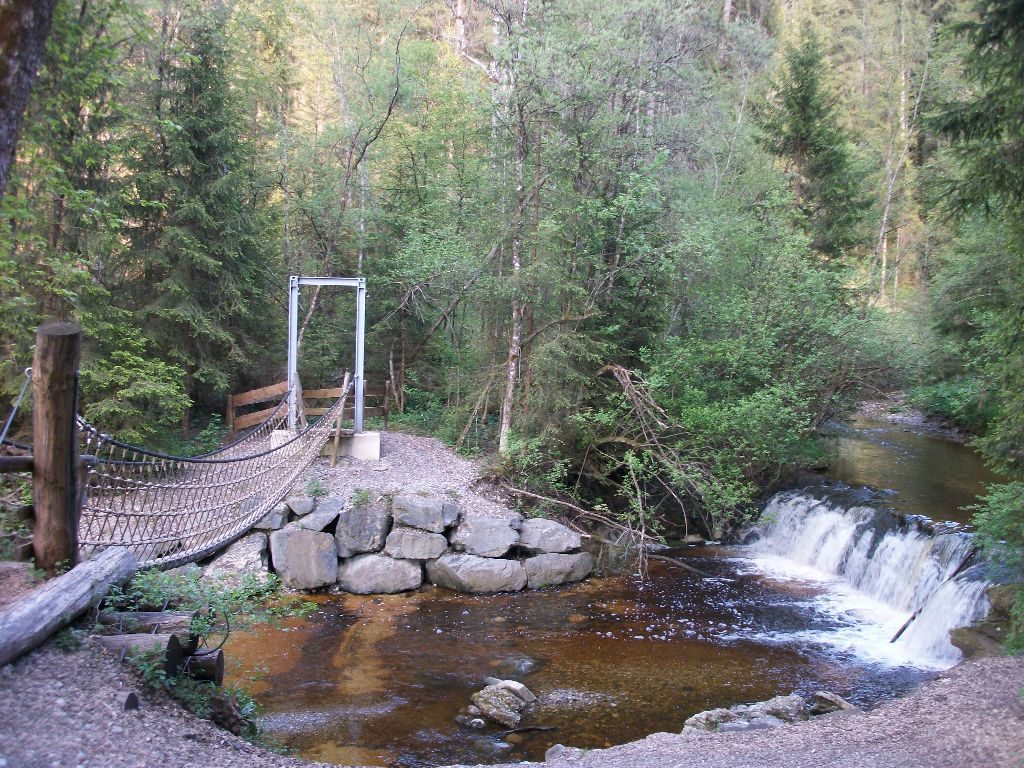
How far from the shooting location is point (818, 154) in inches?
555

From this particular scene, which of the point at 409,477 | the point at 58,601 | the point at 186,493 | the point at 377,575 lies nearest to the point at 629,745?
the point at 58,601

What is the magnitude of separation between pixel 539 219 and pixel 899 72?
1352 cm

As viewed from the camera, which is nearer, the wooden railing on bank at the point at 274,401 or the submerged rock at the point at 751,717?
the submerged rock at the point at 751,717

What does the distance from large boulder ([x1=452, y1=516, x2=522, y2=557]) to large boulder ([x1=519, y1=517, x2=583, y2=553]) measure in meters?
0.13

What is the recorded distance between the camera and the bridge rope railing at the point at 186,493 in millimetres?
4949

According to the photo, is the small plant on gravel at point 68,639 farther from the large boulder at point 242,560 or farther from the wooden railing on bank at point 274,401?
the wooden railing on bank at point 274,401

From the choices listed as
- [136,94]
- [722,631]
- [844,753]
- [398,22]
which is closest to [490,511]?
[722,631]

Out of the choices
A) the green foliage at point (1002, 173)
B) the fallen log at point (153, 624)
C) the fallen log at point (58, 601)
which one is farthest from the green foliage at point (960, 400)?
the fallen log at point (58, 601)

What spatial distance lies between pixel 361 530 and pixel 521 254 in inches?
190

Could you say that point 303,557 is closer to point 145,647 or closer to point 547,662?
point 547,662

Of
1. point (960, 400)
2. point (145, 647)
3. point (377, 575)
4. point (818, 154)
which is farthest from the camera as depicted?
point (818, 154)

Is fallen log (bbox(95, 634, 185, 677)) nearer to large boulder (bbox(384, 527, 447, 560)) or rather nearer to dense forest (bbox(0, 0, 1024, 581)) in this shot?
dense forest (bbox(0, 0, 1024, 581))

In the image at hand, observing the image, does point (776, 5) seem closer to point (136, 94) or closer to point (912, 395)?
point (912, 395)

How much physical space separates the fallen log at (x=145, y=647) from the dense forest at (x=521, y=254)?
4.20 meters
